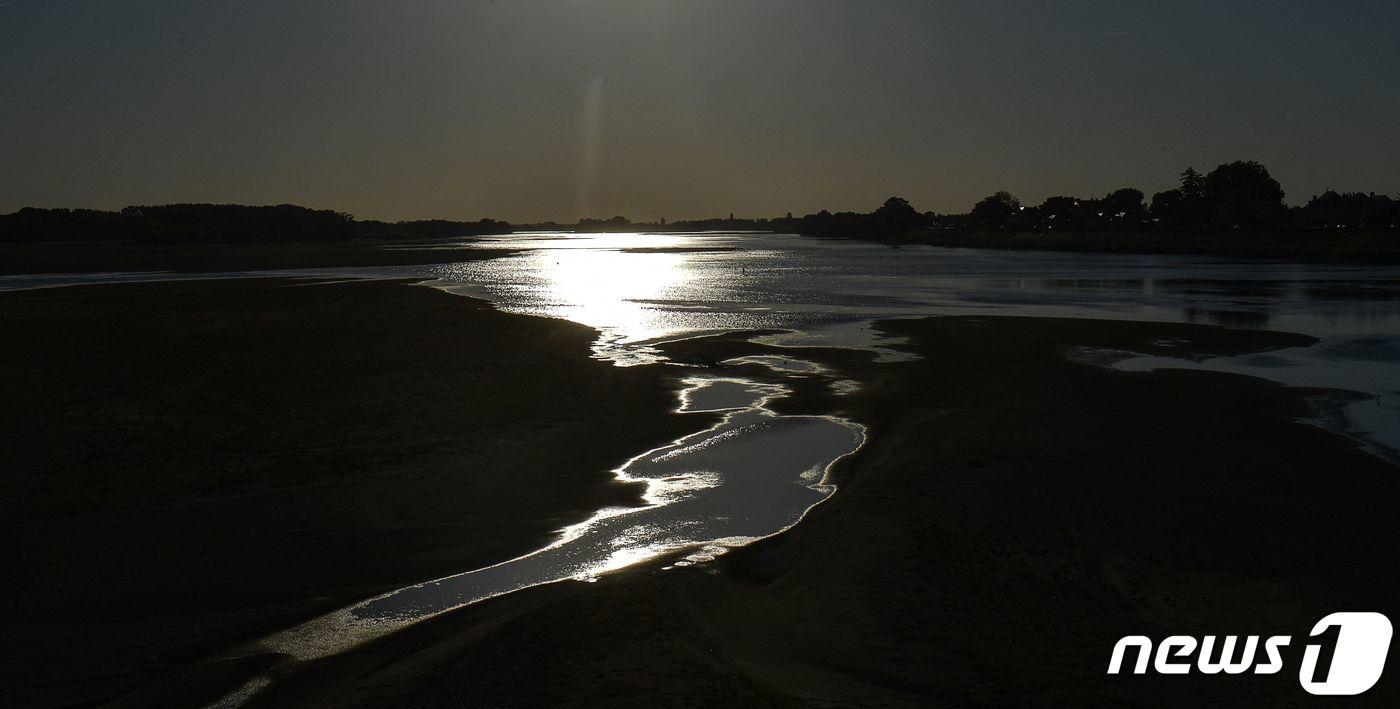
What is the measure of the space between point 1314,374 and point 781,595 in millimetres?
22221

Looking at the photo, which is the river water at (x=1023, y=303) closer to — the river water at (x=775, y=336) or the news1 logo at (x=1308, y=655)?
the river water at (x=775, y=336)

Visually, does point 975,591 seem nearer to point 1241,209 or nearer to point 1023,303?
point 1023,303

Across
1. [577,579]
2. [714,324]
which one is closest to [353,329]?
[714,324]

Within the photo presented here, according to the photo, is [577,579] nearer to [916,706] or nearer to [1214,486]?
[916,706]

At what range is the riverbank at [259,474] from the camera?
29.9 feet

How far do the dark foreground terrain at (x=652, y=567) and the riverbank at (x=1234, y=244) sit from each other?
96310mm

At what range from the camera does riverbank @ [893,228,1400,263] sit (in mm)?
99731

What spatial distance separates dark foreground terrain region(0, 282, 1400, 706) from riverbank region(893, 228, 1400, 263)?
9631 cm

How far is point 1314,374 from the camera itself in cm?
2469

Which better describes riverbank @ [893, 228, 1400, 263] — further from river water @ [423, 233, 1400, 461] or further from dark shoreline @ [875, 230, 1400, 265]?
river water @ [423, 233, 1400, 461]

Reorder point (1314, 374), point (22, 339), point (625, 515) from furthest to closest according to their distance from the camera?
→ point (22, 339)
point (1314, 374)
point (625, 515)

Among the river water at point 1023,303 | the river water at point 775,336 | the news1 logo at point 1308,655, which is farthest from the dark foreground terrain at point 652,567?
the river water at point 1023,303

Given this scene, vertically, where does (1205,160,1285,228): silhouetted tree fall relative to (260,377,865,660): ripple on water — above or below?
above

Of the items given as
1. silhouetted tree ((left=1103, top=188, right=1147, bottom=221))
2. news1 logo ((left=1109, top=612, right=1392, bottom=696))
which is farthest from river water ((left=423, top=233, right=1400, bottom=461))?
silhouetted tree ((left=1103, top=188, right=1147, bottom=221))
